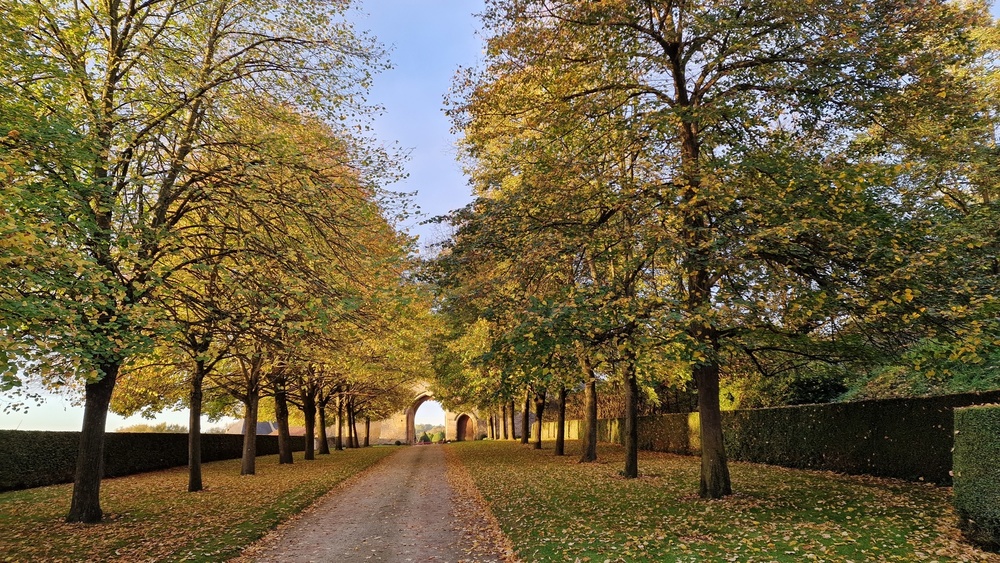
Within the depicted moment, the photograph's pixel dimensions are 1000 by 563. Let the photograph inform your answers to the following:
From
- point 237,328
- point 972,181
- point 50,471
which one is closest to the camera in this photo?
point 237,328

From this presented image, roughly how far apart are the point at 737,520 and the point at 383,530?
569 centimetres

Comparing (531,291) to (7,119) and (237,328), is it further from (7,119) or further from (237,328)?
(7,119)

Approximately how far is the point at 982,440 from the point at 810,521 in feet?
8.19

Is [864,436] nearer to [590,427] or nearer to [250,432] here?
[590,427]

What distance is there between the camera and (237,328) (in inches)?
400

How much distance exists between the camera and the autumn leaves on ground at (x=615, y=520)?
6.86 meters

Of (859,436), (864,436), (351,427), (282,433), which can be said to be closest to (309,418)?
(282,433)

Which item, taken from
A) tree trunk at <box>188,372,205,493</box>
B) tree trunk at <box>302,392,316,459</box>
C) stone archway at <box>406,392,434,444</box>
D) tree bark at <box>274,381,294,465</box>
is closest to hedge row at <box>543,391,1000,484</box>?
tree trunk at <box>188,372,205,493</box>

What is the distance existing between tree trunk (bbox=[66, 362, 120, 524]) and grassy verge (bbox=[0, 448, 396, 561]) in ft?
0.97

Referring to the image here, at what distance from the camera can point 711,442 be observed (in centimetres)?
1041

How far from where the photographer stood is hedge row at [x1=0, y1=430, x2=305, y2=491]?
1516 centimetres

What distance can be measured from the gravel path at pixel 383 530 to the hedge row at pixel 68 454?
9.23 metres

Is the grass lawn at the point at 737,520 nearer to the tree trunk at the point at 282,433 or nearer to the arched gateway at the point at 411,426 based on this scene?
A: the tree trunk at the point at 282,433

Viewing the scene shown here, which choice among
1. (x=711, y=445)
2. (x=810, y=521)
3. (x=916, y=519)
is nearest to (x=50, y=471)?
(x=711, y=445)
